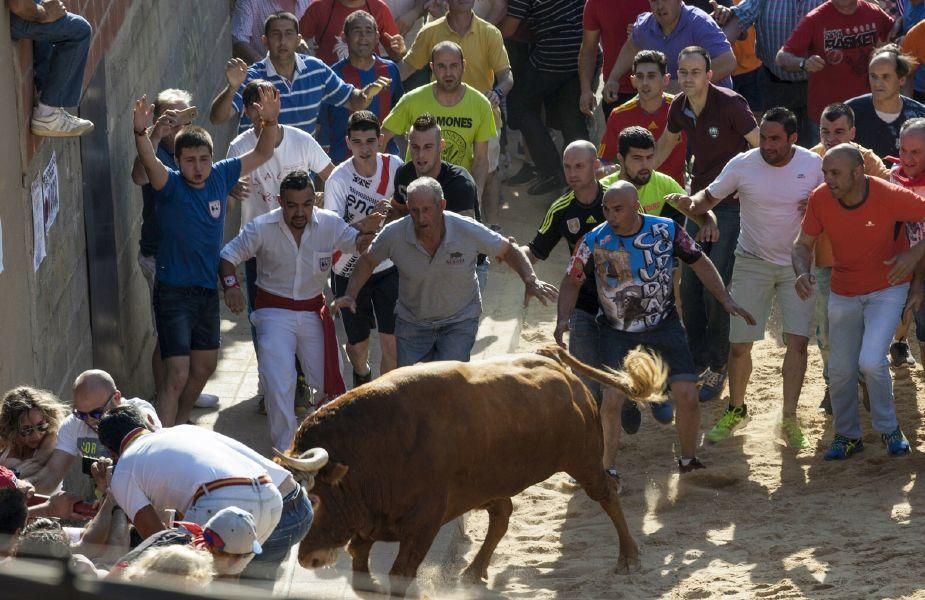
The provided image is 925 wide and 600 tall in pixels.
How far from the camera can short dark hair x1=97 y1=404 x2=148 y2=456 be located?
612 cm

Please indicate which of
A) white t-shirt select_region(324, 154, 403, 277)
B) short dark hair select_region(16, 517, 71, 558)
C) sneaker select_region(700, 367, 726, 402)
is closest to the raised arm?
white t-shirt select_region(324, 154, 403, 277)

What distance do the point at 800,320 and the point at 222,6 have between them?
248 inches

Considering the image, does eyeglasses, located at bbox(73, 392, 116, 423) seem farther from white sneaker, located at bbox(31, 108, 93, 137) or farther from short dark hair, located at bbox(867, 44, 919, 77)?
short dark hair, located at bbox(867, 44, 919, 77)

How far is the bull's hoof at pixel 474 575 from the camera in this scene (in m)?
8.20

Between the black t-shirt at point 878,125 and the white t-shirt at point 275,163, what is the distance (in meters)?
3.70

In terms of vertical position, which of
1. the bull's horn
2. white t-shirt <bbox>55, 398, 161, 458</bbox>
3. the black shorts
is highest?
the bull's horn

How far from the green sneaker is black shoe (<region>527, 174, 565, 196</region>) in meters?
4.59

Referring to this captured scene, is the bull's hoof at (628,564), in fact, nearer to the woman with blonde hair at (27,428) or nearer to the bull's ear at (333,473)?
the bull's ear at (333,473)

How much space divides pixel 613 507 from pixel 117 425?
316cm

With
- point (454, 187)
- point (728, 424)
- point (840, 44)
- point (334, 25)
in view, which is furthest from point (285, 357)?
point (840, 44)

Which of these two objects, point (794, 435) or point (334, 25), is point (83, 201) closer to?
point (334, 25)

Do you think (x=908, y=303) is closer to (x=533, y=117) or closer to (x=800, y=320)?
(x=800, y=320)

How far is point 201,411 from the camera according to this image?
1016 centimetres

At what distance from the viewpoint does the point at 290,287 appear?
909cm
